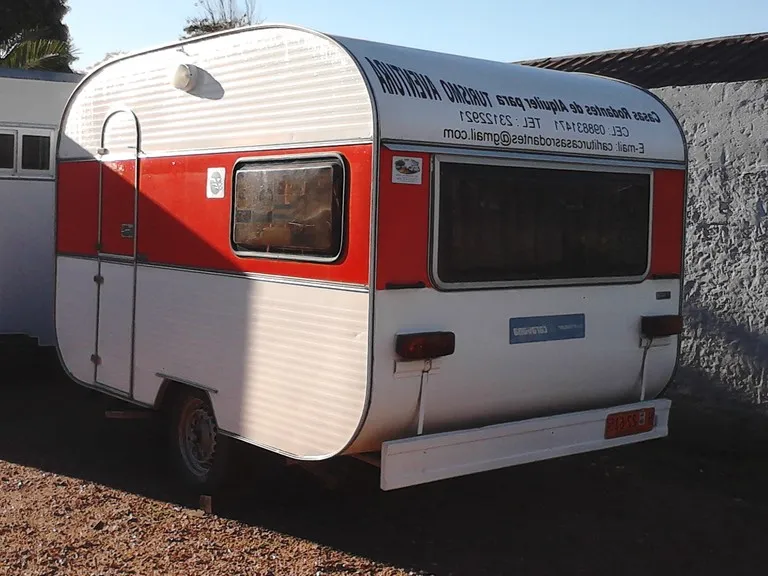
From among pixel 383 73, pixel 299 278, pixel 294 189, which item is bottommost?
pixel 299 278

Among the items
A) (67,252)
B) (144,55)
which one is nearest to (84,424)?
(67,252)

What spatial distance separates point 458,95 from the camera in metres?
4.95

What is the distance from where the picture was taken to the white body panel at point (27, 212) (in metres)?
8.69

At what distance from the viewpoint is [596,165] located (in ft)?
18.0

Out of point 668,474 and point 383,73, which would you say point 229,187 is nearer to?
point 383,73

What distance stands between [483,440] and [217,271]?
1857 millimetres

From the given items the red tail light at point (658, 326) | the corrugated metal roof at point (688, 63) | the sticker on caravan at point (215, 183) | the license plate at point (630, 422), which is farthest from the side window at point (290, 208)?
the corrugated metal roof at point (688, 63)

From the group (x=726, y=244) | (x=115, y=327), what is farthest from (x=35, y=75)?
(x=726, y=244)

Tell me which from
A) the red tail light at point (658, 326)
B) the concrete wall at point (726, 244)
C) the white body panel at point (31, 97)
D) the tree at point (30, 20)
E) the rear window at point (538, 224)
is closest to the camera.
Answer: the rear window at point (538, 224)

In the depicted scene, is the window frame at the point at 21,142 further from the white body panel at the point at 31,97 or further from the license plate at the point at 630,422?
the license plate at the point at 630,422

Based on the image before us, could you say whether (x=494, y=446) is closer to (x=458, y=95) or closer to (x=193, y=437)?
(x=458, y=95)

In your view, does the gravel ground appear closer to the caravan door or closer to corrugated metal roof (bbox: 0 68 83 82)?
the caravan door

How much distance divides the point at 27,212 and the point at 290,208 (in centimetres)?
468

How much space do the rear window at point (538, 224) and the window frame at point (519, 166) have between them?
0.06 feet
